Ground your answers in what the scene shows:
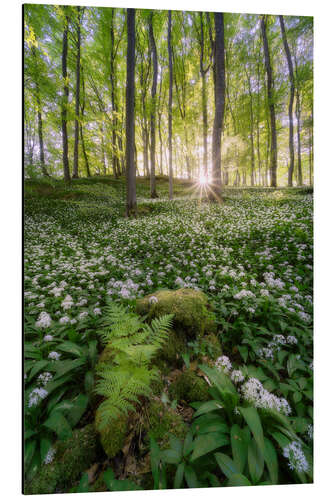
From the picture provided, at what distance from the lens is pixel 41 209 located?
3191mm

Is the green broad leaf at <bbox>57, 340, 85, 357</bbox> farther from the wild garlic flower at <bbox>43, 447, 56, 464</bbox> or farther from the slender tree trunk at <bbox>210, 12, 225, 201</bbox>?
the slender tree trunk at <bbox>210, 12, 225, 201</bbox>

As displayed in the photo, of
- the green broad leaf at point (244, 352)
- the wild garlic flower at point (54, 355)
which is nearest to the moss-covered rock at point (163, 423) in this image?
the green broad leaf at point (244, 352)

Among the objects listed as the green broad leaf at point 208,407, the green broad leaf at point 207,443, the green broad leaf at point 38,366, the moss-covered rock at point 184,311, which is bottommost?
the green broad leaf at point 207,443

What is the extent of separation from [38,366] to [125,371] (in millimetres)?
677

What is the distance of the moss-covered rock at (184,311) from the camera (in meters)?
1.78

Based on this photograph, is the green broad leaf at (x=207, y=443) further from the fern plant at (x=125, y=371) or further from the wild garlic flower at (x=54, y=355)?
the wild garlic flower at (x=54, y=355)

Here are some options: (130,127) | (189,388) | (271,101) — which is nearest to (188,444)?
(189,388)

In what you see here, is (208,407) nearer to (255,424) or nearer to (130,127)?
(255,424)

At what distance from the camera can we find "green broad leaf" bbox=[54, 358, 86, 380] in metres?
1.41

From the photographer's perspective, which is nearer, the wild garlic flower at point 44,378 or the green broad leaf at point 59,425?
the green broad leaf at point 59,425

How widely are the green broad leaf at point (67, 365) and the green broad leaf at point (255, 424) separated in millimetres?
1164

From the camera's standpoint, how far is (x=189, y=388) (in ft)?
4.86

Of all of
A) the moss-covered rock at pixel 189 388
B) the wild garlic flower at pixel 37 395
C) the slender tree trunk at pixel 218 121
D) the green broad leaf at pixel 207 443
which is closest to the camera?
the green broad leaf at pixel 207 443
